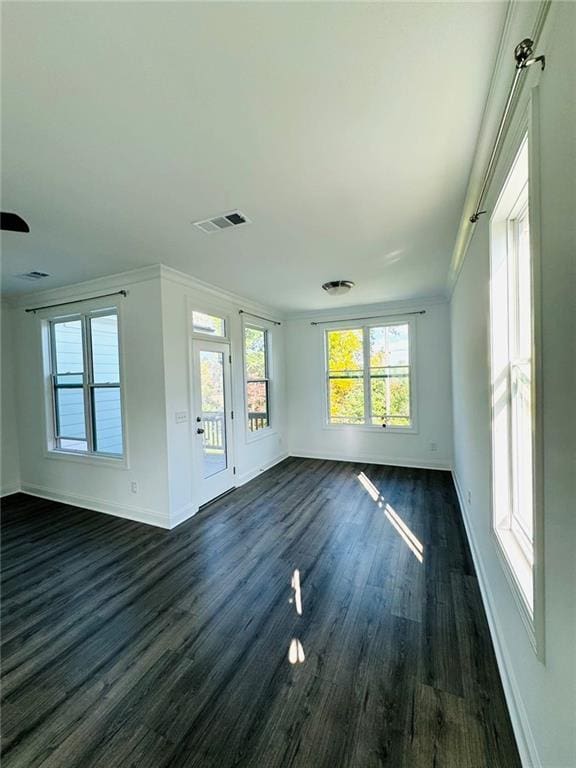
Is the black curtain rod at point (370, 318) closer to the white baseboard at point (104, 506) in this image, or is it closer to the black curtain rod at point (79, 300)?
the black curtain rod at point (79, 300)

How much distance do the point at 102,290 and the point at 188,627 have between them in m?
3.40

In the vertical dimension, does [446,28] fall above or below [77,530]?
above

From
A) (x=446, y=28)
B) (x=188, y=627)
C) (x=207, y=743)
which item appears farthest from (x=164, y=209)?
(x=207, y=743)

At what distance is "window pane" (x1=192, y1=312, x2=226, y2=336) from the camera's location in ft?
12.3

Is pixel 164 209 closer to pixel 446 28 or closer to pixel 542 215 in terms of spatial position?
pixel 446 28

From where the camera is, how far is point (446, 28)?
1060 millimetres

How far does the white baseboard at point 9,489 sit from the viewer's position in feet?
14.3

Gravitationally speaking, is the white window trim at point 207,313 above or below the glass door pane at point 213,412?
above

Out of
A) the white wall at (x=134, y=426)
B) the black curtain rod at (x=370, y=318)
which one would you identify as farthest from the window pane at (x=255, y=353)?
the white wall at (x=134, y=426)

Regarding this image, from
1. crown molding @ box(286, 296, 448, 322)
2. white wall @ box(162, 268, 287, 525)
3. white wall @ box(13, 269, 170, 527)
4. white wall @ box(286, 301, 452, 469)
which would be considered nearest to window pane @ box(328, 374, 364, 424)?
white wall @ box(286, 301, 452, 469)

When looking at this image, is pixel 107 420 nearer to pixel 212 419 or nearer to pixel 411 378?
pixel 212 419

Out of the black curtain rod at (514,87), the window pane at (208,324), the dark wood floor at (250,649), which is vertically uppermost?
the black curtain rod at (514,87)

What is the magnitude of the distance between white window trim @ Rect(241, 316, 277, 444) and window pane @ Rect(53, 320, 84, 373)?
2078 mm

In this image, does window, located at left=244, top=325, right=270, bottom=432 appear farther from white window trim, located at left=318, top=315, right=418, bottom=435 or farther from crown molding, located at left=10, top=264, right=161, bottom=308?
crown molding, located at left=10, top=264, right=161, bottom=308
